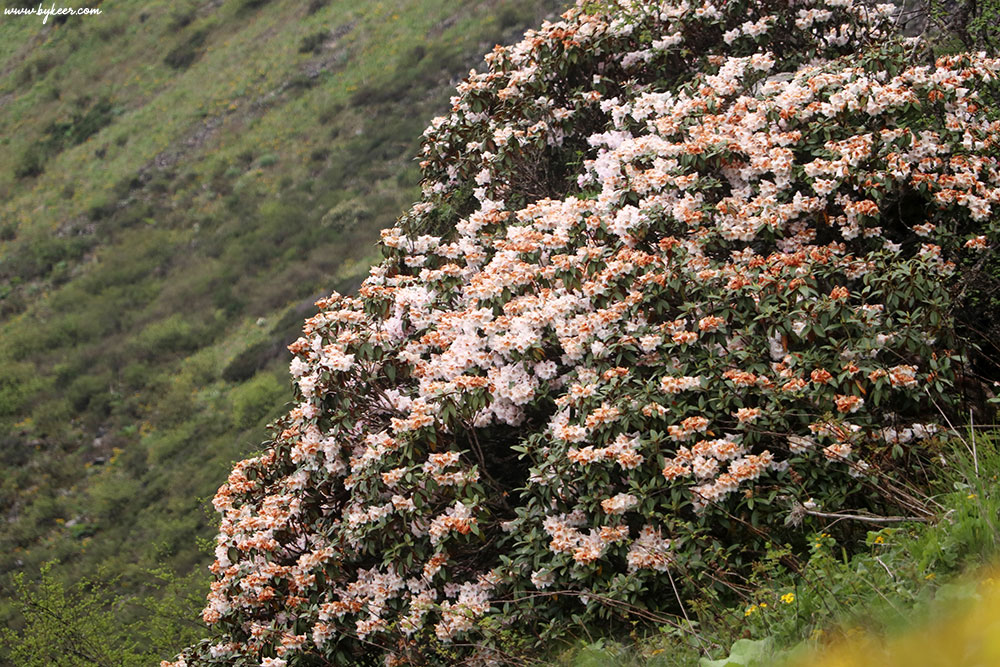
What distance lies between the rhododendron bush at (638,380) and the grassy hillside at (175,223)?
5815mm

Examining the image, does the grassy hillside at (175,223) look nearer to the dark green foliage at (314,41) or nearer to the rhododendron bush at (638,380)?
the dark green foliage at (314,41)

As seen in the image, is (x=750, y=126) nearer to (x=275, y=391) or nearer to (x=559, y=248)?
(x=559, y=248)

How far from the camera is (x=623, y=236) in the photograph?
5.34m

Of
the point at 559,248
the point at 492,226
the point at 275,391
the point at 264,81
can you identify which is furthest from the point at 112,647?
the point at 264,81

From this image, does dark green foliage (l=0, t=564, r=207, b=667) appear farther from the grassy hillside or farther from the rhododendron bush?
the rhododendron bush

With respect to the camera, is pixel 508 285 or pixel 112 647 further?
pixel 112 647

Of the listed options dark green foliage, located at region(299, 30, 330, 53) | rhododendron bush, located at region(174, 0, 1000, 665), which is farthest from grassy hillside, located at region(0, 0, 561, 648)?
rhododendron bush, located at region(174, 0, 1000, 665)

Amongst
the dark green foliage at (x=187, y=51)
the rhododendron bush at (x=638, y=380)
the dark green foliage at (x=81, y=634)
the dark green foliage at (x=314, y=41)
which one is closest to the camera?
the rhododendron bush at (x=638, y=380)

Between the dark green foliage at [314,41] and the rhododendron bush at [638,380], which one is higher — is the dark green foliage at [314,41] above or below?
above

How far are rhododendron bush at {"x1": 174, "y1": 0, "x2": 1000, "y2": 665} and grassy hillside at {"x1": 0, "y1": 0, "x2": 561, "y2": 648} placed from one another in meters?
5.82

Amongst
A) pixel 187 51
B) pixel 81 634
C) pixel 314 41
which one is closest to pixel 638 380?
pixel 81 634

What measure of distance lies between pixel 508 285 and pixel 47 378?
17684 mm

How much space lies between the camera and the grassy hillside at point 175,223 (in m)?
15.8


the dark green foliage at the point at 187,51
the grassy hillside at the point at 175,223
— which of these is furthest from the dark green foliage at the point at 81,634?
the dark green foliage at the point at 187,51
